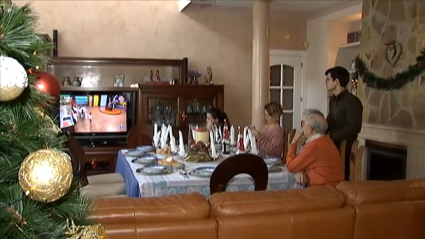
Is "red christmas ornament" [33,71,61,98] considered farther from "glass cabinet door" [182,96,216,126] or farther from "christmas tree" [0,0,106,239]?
"glass cabinet door" [182,96,216,126]

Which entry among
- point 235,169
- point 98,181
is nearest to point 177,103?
point 98,181

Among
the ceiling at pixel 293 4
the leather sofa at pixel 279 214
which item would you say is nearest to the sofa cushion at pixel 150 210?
the leather sofa at pixel 279 214

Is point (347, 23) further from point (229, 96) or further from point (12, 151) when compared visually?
point (12, 151)

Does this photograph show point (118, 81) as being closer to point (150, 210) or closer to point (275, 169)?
point (275, 169)

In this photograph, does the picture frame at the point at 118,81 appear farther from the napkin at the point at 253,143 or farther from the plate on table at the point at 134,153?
the napkin at the point at 253,143

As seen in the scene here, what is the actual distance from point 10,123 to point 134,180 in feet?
7.24

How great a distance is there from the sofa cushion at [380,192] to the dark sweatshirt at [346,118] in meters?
1.60

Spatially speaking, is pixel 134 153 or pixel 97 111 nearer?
pixel 134 153

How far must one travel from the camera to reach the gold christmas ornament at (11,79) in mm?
801

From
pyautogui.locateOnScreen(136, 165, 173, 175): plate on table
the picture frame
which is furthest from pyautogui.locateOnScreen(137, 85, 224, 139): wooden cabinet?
pyautogui.locateOnScreen(136, 165, 173, 175): plate on table

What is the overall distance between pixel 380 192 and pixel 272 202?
22.9 inches

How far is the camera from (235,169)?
2.68m

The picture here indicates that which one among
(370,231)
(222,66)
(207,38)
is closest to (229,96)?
(222,66)

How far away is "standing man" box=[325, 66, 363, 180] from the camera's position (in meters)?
3.79
